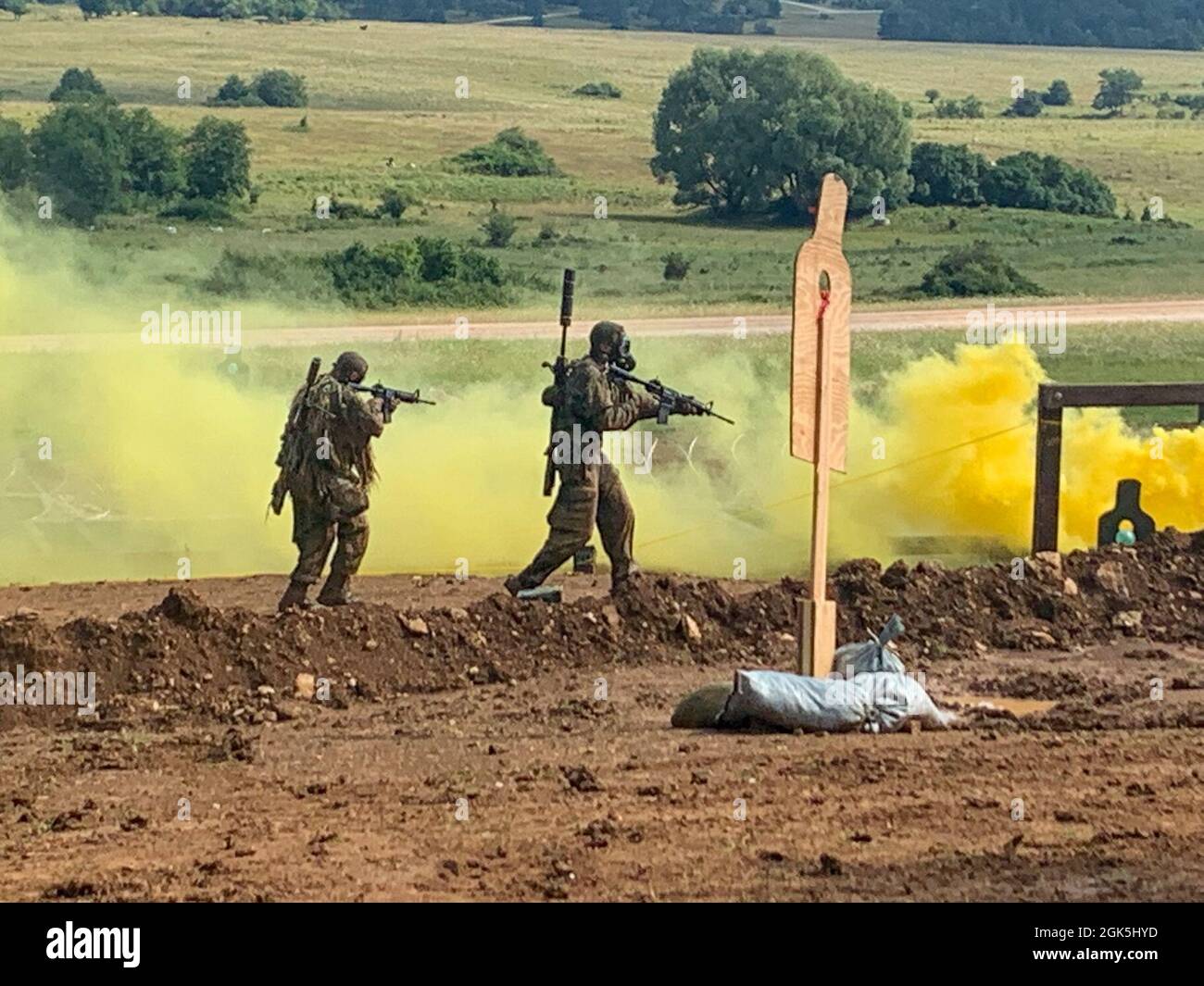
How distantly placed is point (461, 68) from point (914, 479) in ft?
196

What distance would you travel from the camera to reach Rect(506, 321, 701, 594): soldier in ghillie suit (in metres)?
16.3

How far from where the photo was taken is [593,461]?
54.4 feet

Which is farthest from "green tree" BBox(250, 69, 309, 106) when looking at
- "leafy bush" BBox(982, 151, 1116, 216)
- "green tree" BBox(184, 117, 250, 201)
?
"leafy bush" BBox(982, 151, 1116, 216)

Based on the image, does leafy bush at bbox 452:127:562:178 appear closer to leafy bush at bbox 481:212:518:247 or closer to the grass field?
the grass field

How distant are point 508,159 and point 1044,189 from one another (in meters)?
12.0

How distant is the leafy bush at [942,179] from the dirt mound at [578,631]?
3709 cm

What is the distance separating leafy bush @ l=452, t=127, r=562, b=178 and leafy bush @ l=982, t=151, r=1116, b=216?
1017 centimetres

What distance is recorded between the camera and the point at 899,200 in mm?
51406

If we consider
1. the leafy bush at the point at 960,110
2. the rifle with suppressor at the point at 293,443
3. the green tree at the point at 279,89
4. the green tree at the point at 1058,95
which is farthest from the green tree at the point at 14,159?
the green tree at the point at 1058,95

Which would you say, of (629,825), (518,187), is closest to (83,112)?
(518,187)

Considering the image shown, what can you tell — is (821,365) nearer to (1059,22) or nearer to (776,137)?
(776,137)

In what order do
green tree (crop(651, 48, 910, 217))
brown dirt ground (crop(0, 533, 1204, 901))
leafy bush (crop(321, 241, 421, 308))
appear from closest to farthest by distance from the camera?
brown dirt ground (crop(0, 533, 1204, 901)) < leafy bush (crop(321, 241, 421, 308)) < green tree (crop(651, 48, 910, 217))

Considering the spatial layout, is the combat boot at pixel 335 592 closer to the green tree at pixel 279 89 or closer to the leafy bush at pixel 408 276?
the leafy bush at pixel 408 276

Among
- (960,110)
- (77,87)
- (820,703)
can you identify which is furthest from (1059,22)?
(820,703)
